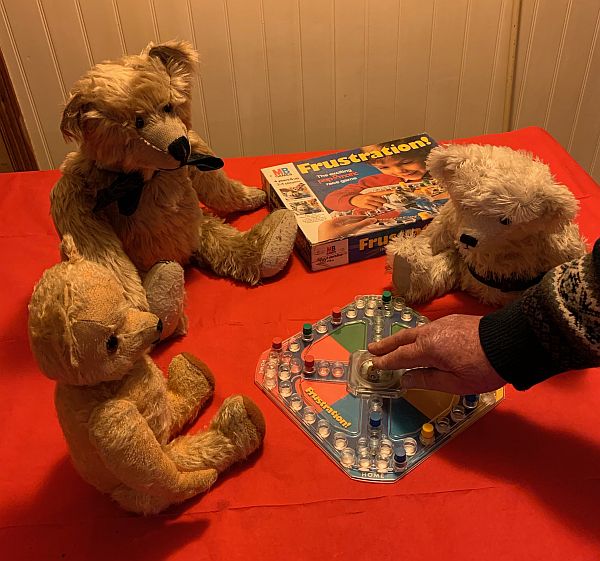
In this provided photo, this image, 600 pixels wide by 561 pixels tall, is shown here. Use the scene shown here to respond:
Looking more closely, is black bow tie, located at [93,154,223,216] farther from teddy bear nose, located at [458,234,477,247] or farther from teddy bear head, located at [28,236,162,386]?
teddy bear nose, located at [458,234,477,247]

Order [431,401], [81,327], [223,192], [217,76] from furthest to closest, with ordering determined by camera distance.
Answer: [217,76] < [223,192] < [431,401] < [81,327]

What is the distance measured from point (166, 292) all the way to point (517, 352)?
1.64 feet

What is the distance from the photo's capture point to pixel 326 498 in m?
0.72

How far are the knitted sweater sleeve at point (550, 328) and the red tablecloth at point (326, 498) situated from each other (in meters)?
0.13

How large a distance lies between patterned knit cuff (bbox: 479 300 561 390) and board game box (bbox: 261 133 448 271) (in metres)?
0.41

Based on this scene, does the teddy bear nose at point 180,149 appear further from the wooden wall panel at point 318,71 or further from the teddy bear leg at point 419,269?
the wooden wall panel at point 318,71

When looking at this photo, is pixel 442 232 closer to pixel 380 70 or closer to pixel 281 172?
pixel 281 172

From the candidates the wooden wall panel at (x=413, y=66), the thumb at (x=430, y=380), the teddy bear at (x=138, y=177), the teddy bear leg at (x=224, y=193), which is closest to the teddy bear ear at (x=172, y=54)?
the teddy bear at (x=138, y=177)

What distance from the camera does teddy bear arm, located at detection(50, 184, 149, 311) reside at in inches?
33.8

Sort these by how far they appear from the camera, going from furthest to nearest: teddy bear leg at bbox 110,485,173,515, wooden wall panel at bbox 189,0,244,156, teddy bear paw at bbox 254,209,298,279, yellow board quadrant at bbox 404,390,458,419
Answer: wooden wall panel at bbox 189,0,244,156, teddy bear paw at bbox 254,209,298,279, yellow board quadrant at bbox 404,390,458,419, teddy bear leg at bbox 110,485,173,515

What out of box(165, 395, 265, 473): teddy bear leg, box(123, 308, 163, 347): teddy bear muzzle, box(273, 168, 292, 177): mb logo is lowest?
box(165, 395, 265, 473): teddy bear leg

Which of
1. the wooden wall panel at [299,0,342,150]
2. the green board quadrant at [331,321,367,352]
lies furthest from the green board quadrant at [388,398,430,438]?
the wooden wall panel at [299,0,342,150]

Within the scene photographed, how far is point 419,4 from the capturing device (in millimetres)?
1411

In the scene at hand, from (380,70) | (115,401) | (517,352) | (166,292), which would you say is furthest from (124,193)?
(380,70)
